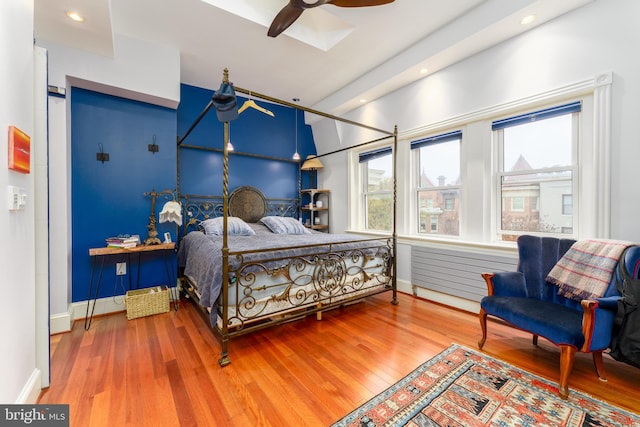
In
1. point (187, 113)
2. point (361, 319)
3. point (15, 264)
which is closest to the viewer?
point (15, 264)

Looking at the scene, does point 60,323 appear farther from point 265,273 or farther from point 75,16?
point 75,16

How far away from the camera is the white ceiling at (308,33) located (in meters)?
2.28

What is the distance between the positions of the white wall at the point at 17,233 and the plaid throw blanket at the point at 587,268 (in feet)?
11.0

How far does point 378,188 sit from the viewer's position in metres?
4.34

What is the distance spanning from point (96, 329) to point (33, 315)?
1.21 m

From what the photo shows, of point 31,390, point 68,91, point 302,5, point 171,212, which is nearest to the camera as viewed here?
point 31,390

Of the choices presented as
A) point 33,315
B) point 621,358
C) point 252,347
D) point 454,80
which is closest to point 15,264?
point 33,315

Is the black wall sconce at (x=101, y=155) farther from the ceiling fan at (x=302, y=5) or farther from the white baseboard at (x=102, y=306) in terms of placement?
the ceiling fan at (x=302, y=5)

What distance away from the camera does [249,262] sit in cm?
207

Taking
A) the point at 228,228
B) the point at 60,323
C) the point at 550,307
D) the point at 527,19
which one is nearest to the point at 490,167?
the point at 527,19

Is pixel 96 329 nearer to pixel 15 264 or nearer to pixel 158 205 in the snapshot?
pixel 158 205

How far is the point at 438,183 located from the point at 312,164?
2.26 metres

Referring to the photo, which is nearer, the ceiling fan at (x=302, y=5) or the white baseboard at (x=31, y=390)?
the white baseboard at (x=31, y=390)

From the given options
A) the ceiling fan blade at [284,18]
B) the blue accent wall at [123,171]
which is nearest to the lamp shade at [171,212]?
the blue accent wall at [123,171]
